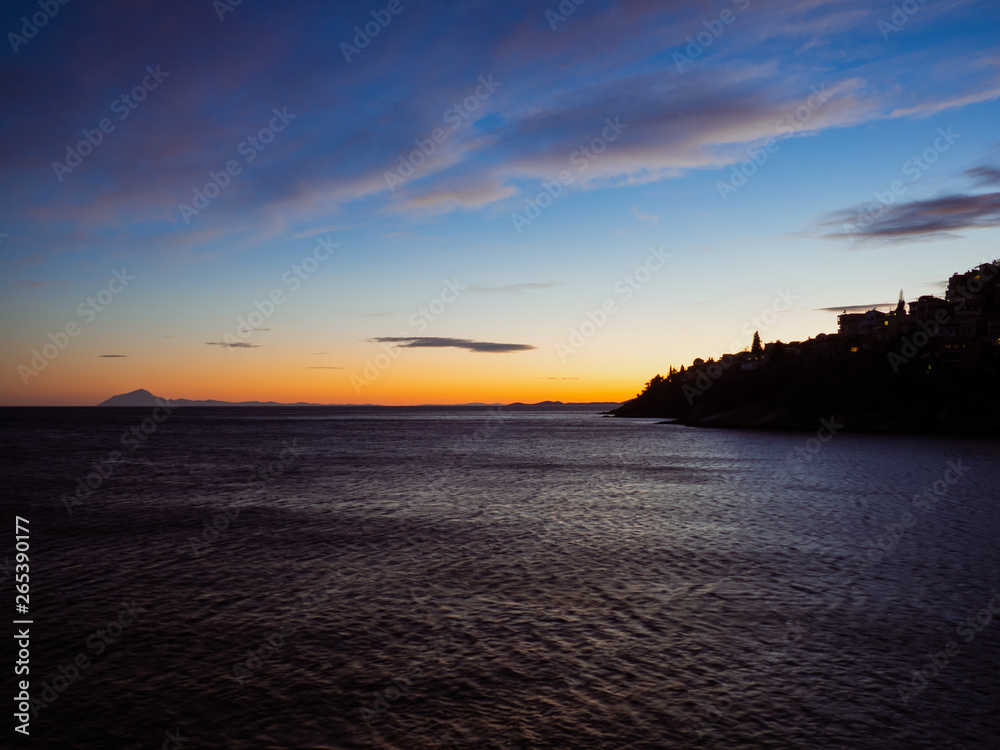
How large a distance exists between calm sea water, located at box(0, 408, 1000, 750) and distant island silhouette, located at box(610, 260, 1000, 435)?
90051 millimetres

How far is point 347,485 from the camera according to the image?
4997 centimetres

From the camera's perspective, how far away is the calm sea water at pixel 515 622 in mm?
12141

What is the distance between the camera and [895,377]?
129 meters

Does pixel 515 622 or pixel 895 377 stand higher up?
pixel 895 377

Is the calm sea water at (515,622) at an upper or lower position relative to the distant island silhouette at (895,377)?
lower

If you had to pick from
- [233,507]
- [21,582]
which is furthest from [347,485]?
[21,582]

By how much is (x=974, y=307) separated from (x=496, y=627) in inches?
7214

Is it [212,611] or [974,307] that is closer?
[212,611]

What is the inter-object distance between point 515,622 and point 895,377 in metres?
142

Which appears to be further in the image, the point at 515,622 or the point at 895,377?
the point at 895,377

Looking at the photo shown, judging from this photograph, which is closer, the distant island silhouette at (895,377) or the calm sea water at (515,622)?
the calm sea water at (515,622)

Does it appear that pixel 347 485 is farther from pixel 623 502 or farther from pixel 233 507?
pixel 623 502

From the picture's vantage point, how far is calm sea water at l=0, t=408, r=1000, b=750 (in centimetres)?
1214

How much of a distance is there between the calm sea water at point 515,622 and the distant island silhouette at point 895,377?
90.1 m
